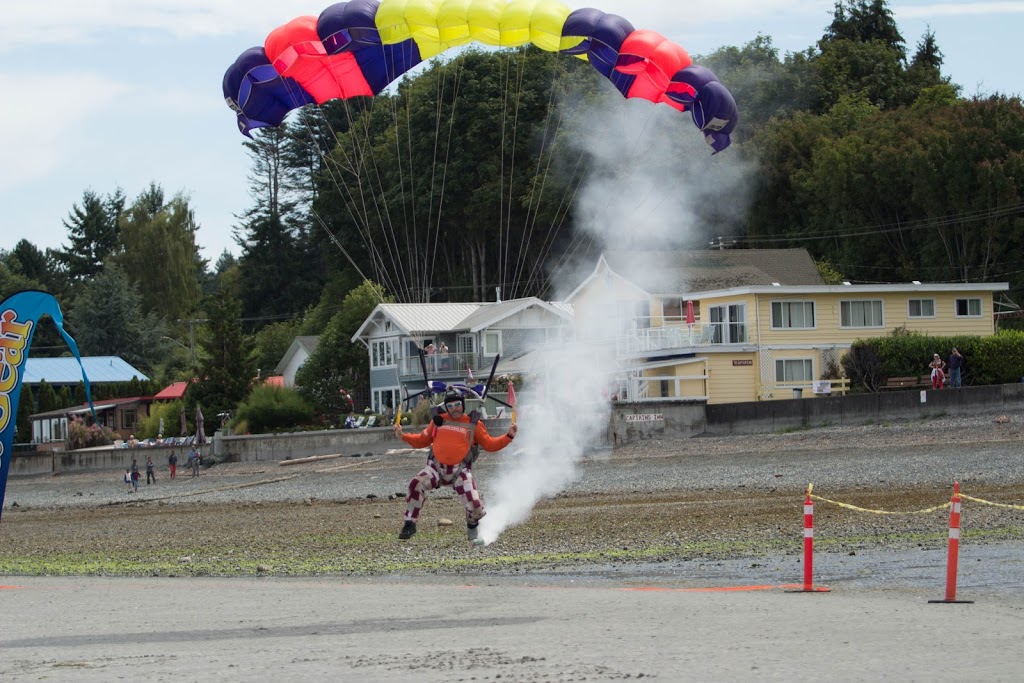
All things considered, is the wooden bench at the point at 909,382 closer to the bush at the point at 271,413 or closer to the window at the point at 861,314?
the window at the point at 861,314

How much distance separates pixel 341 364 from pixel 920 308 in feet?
102

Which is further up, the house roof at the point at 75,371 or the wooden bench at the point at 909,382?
the house roof at the point at 75,371

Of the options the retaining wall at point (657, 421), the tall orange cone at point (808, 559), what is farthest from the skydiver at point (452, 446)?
the retaining wall at point (657, 421)

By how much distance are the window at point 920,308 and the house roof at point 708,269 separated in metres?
5.51

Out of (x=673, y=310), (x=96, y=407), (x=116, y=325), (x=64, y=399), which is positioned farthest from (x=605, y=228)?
(x=116, y=325)

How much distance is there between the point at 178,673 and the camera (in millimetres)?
9906

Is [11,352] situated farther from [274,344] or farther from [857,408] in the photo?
[274,344]

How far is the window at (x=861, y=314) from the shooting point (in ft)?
165

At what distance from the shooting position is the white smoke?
23.3 m

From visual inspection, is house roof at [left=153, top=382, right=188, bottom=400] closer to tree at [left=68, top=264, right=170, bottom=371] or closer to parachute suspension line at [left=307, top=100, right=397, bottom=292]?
parachute suspension line at [left=307, top=100, right=397, bottom=292]

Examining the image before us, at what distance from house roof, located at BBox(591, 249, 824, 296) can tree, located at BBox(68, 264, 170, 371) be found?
49.2m

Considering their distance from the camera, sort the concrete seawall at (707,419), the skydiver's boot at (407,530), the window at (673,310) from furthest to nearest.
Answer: the window at (673,310) < the concrete seawall at (707,419) < the skydiver's boot at (407,530)

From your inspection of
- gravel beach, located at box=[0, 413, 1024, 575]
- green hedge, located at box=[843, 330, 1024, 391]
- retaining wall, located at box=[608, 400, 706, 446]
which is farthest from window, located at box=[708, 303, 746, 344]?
gravel beach, located at box=[0, 413, 1024, 575]

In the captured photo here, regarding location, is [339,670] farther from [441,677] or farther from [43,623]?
[43,623]
